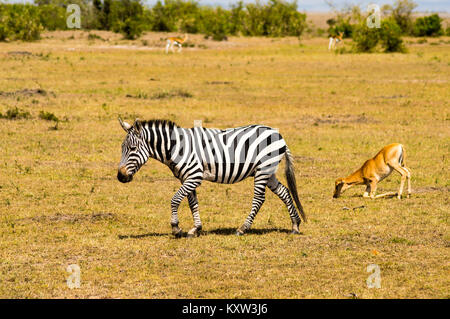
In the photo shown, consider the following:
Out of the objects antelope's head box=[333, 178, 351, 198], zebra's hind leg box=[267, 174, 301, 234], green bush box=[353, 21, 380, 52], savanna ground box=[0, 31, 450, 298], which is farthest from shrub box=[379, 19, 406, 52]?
zebra's hind leg box=[267, 174, 301, 234]

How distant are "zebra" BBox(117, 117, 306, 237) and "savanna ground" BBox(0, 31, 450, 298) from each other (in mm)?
715

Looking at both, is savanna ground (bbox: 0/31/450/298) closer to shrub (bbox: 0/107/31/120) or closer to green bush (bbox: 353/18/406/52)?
shrub (bbox: 0/107/31/120)

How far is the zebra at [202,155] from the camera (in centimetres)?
1080

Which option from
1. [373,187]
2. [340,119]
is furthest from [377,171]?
[340,119]

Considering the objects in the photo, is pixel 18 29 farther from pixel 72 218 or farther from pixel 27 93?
pixel 72 218

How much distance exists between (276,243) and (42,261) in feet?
10.6

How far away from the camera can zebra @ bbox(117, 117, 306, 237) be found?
1080 centimetres

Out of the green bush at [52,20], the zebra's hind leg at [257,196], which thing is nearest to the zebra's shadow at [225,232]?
the zebra's hind leg at [257,196]

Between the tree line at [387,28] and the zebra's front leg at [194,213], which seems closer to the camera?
the zebra's front leg at [194,213]

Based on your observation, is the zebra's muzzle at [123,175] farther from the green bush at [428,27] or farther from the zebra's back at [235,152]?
the green bush at [428,27]

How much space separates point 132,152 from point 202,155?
3.27 feet

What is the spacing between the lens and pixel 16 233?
11492 millimetres

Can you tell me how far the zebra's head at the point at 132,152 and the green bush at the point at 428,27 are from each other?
54928mm

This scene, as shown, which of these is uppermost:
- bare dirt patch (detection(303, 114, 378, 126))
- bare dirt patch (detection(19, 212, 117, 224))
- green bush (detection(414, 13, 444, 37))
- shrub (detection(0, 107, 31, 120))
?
green bush (detection(414, 13, 444, 37))
